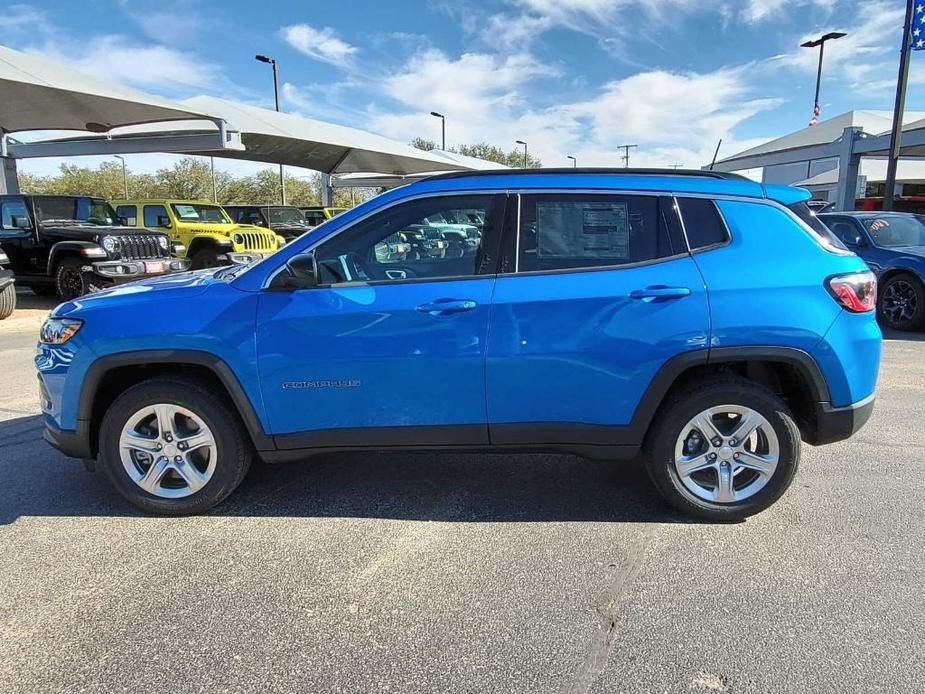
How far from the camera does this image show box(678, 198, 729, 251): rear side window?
3.13 m

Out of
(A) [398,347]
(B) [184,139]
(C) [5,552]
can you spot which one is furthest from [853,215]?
(B) [184,139]

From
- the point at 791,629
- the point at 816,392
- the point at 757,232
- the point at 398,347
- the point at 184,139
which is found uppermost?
the point at 184,139

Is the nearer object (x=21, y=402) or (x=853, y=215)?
(x=21, y=402)

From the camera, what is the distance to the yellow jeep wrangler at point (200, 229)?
1462cm

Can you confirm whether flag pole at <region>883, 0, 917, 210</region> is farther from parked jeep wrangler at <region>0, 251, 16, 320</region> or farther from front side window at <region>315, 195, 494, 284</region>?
parked jeep wrangler at <region>0, 251, 16, 320</region>

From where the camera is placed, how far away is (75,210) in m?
12.2

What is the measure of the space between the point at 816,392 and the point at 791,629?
1224mm

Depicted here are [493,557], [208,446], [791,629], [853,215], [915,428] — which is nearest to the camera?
[791,629]

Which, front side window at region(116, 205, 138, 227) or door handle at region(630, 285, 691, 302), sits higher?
front side window at region(116, 205, 138, 227)

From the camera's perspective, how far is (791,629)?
245 centimetres

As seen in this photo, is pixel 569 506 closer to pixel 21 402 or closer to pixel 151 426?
pixel 151 426

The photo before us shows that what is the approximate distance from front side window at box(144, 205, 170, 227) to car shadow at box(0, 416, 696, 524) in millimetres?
12180

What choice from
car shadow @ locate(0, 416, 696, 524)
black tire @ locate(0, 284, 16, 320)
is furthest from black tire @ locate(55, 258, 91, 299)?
car shadow @ locate(0, 416, 696, 524)

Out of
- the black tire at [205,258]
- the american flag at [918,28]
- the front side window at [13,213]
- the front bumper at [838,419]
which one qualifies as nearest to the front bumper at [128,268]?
the front side window at [13,213]
